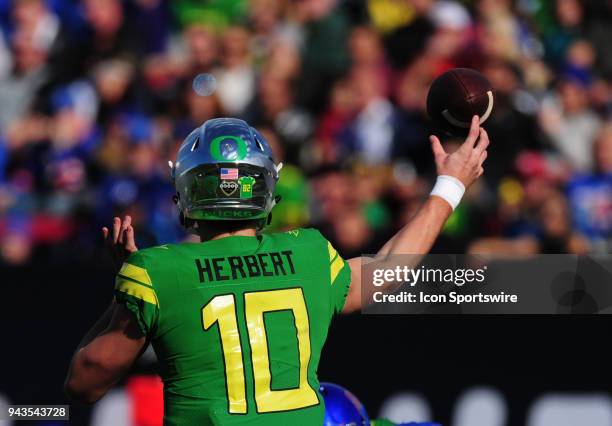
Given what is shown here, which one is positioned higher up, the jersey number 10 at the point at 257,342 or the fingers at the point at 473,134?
the fingers at the point at 473,134

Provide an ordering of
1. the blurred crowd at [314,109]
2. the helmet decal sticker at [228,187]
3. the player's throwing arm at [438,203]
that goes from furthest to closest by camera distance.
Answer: the blurred crowd at [314,109] → the player's throwing arm at [438,203] → the helmet decal sticker at [228,187]

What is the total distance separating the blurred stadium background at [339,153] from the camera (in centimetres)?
727

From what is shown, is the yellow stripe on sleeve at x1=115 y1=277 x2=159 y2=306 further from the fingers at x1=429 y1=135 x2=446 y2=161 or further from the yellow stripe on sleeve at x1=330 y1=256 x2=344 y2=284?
the fingers at x1=429 y1=135 x2=446 y2=161

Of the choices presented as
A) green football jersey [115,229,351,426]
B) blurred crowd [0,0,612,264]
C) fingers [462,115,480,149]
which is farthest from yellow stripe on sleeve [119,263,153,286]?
blurred crowd [0,0,612,264]

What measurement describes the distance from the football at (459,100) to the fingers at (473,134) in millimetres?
141

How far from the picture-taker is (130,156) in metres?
10.1

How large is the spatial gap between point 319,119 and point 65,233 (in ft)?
8.53

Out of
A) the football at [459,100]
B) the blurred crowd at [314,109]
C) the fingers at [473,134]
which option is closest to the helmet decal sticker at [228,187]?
the fingers at [473,134]

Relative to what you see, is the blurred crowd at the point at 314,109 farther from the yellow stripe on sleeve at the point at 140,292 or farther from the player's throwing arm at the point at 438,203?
the yellow stripe on sleeve at the point at 140,292

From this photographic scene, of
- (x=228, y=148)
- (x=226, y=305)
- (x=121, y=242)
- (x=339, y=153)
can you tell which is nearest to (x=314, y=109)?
(x=339, y=153)

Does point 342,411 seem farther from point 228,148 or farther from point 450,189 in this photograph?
point 228,148

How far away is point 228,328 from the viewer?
3.90 m

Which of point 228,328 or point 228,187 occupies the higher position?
point 228,187

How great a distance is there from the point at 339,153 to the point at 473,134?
18.8 ft
